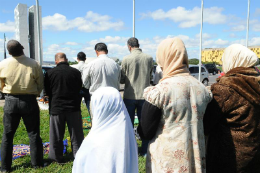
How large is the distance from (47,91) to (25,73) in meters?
0.53

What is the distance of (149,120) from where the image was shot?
188 centimetres

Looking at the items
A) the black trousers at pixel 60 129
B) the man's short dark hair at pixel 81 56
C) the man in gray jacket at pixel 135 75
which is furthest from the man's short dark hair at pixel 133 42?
the man's short dark hair at pixel 81 56

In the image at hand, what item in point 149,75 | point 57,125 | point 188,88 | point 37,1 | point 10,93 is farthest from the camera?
point 37,1

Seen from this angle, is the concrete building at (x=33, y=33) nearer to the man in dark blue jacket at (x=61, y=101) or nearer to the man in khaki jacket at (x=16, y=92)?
the man in dark blue jacket at (x=61, y=101)

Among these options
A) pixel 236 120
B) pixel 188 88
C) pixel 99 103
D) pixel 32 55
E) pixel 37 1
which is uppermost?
pixel 37 1

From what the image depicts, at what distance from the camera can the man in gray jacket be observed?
3.99m

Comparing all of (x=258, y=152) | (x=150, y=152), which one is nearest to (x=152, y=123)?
(x=150, y=152)

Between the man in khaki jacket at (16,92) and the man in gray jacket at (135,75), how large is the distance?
142cm

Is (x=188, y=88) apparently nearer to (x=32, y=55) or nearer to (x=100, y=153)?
(x=100, y=153)

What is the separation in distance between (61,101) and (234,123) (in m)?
2.58

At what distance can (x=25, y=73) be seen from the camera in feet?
11.4

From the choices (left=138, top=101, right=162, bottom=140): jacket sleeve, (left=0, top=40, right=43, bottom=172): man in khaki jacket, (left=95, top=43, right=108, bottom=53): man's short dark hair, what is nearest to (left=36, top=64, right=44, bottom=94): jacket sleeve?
(left=0, top=40, right=43, bottom=172): man in khaki jacket

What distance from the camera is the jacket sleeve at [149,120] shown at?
1844mm

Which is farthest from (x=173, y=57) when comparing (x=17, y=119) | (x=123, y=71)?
(x=17, y=119)
